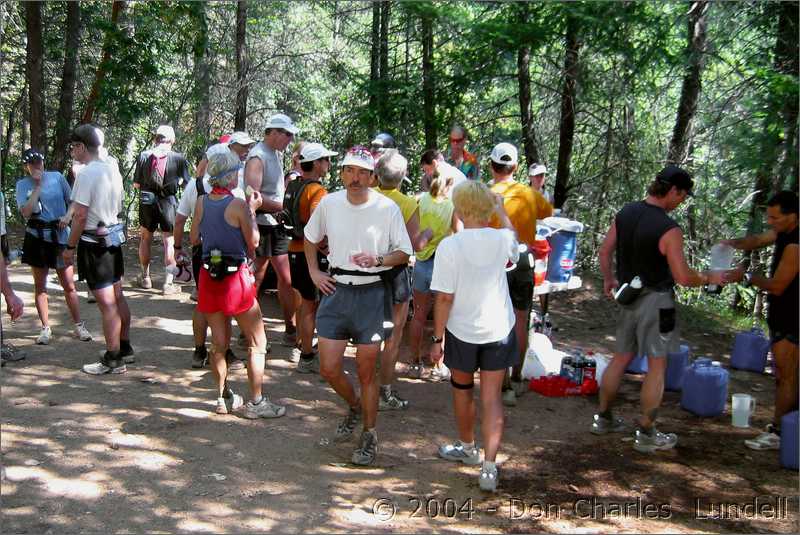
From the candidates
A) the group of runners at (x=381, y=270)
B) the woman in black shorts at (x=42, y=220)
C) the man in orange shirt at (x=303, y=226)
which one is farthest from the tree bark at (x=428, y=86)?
the woman in black shorts at (x=42, y=220)

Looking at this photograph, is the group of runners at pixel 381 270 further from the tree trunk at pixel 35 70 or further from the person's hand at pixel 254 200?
the tree trunk at pixel 35 70

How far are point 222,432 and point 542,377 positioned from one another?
2782 millimetres

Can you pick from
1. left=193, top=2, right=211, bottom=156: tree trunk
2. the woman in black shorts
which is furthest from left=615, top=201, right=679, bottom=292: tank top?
left=193, top=2, right=211, bottom=156: tree trunk

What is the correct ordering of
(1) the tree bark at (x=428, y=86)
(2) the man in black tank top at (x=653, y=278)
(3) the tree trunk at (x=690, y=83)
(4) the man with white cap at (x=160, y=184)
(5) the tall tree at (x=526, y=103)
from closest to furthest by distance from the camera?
(2) the man in black tank top at (x=653, y=278), (4) the man with white cap at (x=160, y=184), (3) the tree trunk at (x=690, y=83), (5) the tall tree at (x=526, y=103), (1) the tree bark at (x=428, y=86)

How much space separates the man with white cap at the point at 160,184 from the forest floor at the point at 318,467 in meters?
2.30

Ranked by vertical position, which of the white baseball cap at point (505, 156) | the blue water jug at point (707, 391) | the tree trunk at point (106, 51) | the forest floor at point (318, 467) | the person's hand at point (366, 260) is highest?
the tree trunk at point (106, 51)

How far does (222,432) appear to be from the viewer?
5.41 meters

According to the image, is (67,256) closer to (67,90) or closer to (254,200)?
(254,200)

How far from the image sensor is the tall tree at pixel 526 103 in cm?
1063

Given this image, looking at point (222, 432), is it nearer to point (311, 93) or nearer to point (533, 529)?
point (533, 529)

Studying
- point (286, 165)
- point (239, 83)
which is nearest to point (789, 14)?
point (239, 83)

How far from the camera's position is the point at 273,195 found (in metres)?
7.00

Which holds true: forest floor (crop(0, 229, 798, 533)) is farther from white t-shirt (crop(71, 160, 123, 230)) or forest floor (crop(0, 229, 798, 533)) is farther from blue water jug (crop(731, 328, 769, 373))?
white t-shirt (crop(71, 160, 123, 230))

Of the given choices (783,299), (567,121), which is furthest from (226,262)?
(567,121)
